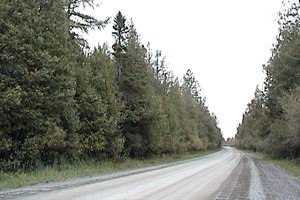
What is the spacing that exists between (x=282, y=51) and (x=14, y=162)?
92.3 feet

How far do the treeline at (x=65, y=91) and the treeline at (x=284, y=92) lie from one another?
13.2m

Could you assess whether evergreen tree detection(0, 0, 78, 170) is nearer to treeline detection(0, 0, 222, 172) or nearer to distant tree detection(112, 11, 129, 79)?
treeline detection(0, 0, 222, 172)

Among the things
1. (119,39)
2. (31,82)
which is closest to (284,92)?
(119,39)

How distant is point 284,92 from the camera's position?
46.0 m

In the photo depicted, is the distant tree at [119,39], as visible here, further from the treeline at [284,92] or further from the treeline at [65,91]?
the treeline at [284,92]

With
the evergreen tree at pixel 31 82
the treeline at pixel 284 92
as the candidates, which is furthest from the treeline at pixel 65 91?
the treeline at pixel 284 92

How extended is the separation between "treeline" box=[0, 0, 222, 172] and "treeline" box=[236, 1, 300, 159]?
521 inches

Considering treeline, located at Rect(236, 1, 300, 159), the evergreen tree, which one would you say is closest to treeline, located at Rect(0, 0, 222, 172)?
A: the evergreen tree

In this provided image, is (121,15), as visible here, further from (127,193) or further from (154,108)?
(127,193)

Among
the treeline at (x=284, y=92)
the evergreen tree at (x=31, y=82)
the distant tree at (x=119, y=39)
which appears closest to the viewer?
the evergreen tree at (x=31, y=82)

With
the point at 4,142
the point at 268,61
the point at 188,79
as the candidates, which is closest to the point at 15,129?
the point at 4,142

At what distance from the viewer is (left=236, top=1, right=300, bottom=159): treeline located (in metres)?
35.2

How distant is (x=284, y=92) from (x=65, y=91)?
2679 cm

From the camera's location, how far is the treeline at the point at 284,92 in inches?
1387
